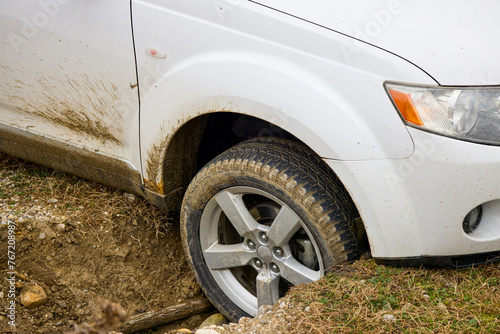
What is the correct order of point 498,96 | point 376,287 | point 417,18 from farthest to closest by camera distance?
point 376,287 → point 417,18 → point 498,96

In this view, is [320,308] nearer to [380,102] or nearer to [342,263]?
[342,263]

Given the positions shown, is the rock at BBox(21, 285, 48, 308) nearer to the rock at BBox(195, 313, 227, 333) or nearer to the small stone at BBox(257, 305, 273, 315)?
the rock at BBox(195, 313, 227, 333)

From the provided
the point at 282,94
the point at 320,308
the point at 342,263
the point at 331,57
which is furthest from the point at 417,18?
the point at 320,308

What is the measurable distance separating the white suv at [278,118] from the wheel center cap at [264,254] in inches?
0.7

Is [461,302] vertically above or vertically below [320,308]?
above

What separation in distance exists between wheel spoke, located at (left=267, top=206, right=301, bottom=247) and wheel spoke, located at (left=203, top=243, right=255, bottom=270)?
207mm

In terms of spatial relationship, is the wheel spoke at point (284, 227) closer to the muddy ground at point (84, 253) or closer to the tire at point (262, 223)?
the tire at point (262, 223)

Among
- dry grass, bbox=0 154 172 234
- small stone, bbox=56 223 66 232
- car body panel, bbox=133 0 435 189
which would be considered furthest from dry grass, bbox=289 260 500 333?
small stone, bbox=56 223 66 232

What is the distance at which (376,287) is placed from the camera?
2223mm

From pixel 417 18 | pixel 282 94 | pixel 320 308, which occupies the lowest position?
pixel 320 308

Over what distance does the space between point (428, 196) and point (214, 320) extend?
150 centimetres

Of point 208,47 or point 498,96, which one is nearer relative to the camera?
point 498,96

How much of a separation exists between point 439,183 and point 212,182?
105 centimetres

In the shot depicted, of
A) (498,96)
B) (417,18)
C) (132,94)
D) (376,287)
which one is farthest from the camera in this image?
(132,94)
